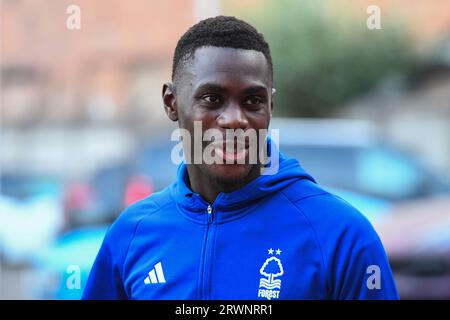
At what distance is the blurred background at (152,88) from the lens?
408 inches

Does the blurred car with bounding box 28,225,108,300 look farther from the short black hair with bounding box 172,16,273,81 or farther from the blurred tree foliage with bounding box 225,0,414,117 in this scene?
the blurred tree foliage with bounding box 225,0,414,117

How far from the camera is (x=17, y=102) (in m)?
17.8

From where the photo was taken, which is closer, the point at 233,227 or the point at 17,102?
the point at 233,227

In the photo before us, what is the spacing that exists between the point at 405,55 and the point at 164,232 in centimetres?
1713

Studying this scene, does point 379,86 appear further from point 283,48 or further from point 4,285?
point 4,285

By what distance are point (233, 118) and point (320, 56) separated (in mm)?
17332

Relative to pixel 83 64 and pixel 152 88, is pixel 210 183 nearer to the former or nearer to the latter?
pixel 152 88

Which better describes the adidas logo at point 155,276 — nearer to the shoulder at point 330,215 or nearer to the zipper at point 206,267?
the zipper at point 206,267

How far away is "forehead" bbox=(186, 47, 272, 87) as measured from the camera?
9.75ft

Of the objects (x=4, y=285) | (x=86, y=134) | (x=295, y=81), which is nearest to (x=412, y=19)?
(x=295, y=81)

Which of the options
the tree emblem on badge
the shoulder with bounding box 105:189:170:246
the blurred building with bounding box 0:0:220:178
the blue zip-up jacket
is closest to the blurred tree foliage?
the blurred building with bounding box 0:0:220:178

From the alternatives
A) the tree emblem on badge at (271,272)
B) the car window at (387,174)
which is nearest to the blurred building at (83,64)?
the car window at (387,174)
